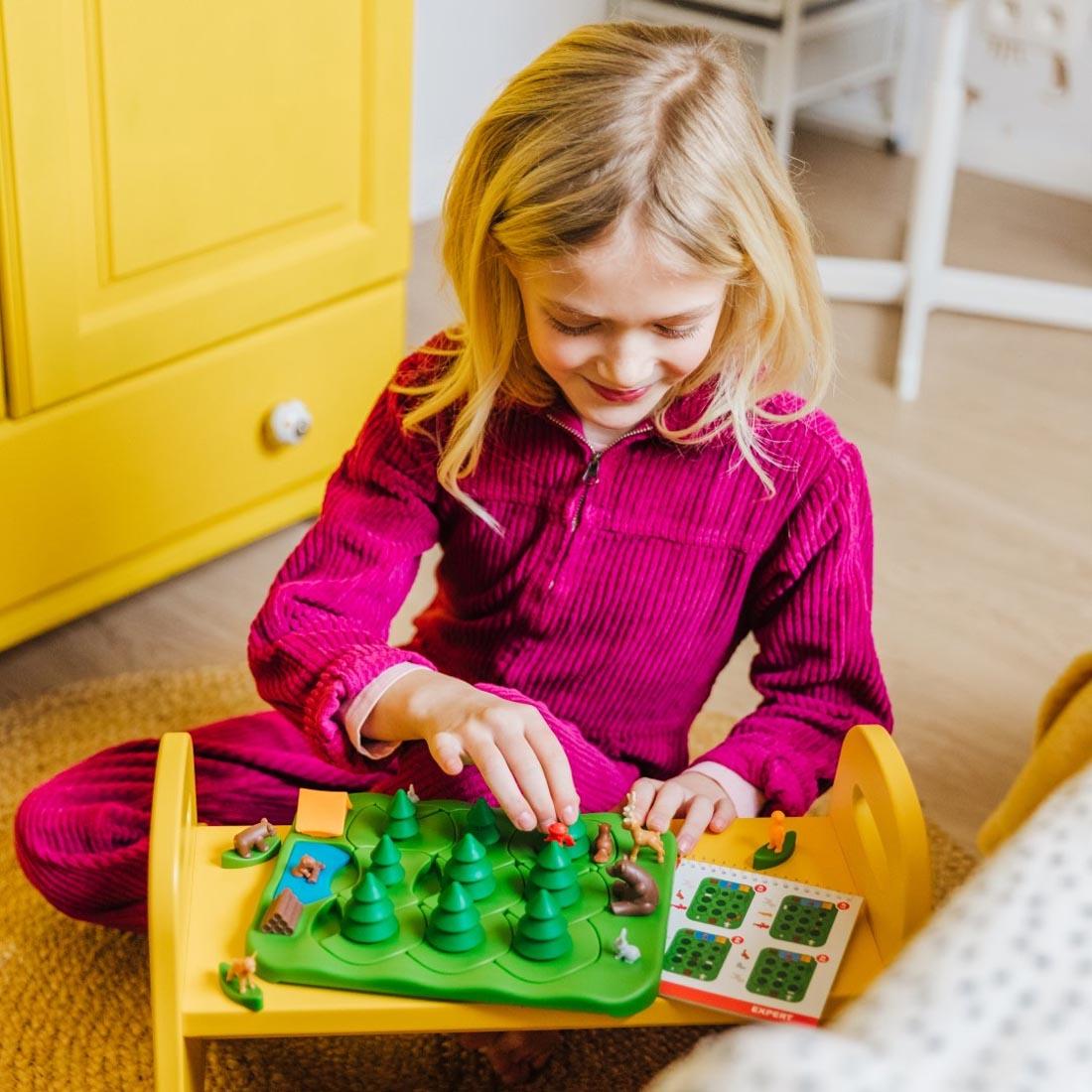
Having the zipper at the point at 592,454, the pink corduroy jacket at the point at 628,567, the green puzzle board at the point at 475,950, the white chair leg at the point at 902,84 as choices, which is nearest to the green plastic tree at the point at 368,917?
the green puzzle board at the point at 475,950

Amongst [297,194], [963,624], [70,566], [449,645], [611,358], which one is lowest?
[963,624]

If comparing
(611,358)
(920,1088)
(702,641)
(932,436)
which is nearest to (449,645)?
(702,641)

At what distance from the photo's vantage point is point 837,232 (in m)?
2.56

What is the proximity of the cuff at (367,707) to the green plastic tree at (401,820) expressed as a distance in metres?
0.05

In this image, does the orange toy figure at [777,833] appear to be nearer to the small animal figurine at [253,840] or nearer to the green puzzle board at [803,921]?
the green puzzle board at [803,921]

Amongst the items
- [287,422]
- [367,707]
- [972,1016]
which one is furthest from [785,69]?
[972,1016]

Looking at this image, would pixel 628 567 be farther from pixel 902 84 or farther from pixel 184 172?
pixel 902 84

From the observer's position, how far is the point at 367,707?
93 centimetres

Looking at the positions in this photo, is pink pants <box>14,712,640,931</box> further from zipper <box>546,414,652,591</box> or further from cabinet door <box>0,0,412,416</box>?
cabinet door <box>0,0,412,416</box>

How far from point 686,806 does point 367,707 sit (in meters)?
0.20

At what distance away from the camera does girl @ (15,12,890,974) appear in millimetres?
903

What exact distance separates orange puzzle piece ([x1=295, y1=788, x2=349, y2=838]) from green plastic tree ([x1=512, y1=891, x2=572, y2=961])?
0.45ft

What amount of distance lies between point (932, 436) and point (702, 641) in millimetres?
1004

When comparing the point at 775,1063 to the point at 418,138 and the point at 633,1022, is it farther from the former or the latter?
the point at 418,138
